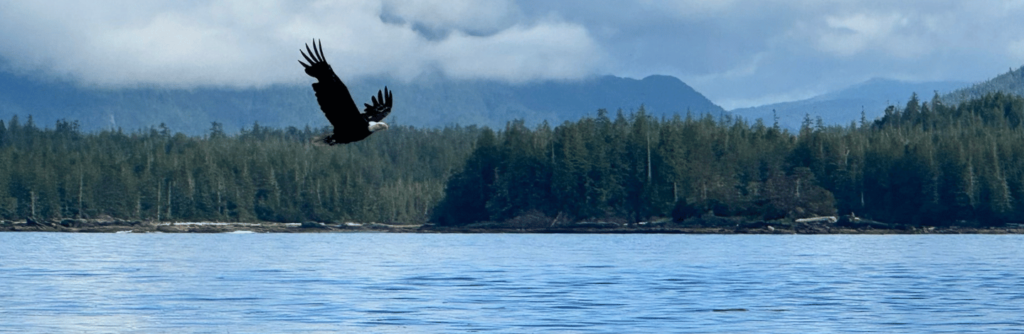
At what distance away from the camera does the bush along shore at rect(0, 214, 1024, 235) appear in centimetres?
14038

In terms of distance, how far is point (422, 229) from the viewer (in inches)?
6560

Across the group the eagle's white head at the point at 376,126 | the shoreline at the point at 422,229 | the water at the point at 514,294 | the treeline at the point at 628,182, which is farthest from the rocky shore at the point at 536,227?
the eagle's white head at the point at 376,126

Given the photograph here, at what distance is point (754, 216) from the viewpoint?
146m

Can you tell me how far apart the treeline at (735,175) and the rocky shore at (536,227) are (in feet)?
7.89

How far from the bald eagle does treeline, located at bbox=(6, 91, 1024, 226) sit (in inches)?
4878

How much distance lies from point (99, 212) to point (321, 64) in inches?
6481

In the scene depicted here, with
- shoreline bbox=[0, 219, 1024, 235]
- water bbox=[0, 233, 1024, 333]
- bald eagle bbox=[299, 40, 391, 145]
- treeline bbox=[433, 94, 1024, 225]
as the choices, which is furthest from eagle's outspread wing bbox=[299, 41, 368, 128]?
treeline bbox=[433, 94, 1024, 225]

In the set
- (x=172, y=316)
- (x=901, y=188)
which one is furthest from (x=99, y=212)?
(x=172, y=316)

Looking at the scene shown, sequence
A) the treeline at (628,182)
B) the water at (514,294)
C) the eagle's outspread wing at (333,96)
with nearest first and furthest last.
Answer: the eagle's outspread wing at (333,96) < the water at (514,294) < the treeline at (628,182)

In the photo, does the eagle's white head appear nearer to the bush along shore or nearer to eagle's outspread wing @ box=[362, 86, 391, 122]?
eagle's outspread wing @ box=[362, 86, 391, 122]

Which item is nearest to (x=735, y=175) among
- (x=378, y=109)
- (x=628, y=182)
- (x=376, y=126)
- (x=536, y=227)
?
(x=628, y=182)

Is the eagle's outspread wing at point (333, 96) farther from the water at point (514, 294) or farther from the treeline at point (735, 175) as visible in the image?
the treeline at point (735, 175)

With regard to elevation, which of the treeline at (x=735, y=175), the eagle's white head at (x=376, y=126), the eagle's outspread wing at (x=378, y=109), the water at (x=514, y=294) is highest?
the treeline at (x=735, y=175)

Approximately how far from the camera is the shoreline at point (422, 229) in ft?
457
